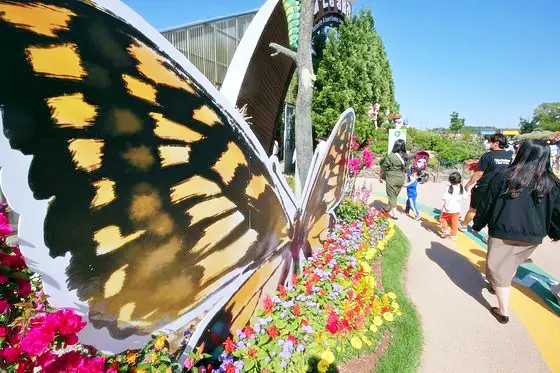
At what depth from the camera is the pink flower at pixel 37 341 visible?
1.04 meters

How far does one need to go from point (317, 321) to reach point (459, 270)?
9.50 ft

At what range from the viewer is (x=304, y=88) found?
4.47 m

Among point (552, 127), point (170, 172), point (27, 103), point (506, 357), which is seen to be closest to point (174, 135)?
point (170, 172)

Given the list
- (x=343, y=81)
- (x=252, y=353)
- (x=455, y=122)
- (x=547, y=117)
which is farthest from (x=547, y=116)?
(x=252, y=353)

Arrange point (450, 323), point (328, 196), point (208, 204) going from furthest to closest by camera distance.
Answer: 1. point (328, 196)
2. point (450, 323)
3. point (208, 204)

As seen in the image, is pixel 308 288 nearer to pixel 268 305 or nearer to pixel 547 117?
pixel 268 305

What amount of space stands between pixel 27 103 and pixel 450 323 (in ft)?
12.6

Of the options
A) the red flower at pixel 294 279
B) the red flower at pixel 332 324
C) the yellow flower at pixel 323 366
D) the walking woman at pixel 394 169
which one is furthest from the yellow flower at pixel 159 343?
the walking woman at pixel 394 169

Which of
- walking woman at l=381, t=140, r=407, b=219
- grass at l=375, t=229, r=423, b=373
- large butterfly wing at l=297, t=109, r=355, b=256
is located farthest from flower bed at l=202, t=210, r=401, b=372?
walking woman at l=381, t=140, r=407, b=219

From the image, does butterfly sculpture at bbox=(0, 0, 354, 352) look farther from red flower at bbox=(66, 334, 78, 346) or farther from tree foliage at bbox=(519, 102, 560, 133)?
tree foliage at bbox=(519, 102, 560, 133)

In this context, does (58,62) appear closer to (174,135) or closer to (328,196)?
(174,135)

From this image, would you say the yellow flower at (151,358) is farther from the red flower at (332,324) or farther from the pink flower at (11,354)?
the red flower at (332,324)

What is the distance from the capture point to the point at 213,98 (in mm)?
1600

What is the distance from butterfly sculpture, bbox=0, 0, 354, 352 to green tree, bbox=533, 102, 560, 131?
98617 millimetres
